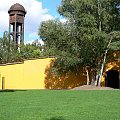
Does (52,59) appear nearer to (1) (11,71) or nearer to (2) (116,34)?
(1) (11,71)

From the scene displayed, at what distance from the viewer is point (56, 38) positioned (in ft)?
133

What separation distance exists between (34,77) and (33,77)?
0.49 ft

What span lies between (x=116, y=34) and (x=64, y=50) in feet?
21.3

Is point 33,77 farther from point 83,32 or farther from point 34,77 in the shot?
point 83,32

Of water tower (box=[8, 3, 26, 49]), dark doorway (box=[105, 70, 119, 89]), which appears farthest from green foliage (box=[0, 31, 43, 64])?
dark doorway (box=[105, 70, 119, 89])

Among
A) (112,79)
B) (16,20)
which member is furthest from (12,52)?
(112,79)

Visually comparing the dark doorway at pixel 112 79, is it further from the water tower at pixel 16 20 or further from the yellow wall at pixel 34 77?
the water tower at pixel 16 20

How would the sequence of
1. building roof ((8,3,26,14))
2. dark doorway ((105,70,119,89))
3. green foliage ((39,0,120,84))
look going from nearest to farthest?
green foliage ((39,0,120,84))
dark doorway ((105,70,119,89))
building roof ((8,3,26,14))

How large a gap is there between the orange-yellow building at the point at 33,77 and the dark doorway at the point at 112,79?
3.45m

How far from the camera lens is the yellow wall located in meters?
46.8

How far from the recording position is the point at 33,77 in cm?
4691

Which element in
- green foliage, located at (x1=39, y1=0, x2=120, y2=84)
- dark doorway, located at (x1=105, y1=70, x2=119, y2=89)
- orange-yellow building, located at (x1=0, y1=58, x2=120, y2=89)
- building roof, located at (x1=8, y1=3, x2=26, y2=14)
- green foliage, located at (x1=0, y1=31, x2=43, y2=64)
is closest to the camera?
green foliage, located at (x1=39, y1=0, x2=120, y2=84)

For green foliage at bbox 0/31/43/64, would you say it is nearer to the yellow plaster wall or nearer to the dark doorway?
the yellow plaster wall

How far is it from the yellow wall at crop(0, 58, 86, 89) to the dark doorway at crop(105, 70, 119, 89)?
397 cm
